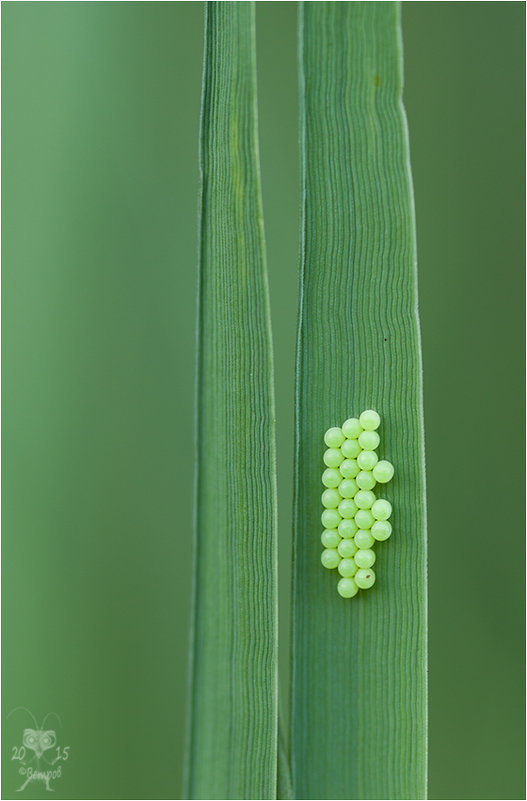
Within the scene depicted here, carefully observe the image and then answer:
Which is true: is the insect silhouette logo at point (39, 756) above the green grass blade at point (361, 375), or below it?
below

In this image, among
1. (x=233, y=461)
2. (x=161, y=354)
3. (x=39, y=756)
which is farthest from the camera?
(x=161, y=354)

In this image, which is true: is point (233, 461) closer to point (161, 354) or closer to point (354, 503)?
point (354, 503)

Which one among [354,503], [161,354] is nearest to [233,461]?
[354,503]

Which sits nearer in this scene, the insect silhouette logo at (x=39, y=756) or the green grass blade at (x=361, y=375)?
the green grass blade at (x=361, y=375)

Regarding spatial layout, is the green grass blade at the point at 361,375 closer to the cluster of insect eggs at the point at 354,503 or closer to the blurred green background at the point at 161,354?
the cluster of insect eggs at the point at 354,503

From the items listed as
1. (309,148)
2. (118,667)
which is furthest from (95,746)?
(309,148)

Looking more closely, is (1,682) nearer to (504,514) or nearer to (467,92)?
(504,514)

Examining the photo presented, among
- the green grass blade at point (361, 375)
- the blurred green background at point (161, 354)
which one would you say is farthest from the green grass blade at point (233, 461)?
the blurred green background at point (161, 354)

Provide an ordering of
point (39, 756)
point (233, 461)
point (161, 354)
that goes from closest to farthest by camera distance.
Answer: point (233, 461) < point (39, 756) < point (161, 354)
